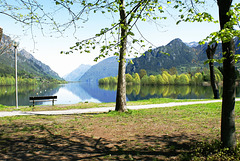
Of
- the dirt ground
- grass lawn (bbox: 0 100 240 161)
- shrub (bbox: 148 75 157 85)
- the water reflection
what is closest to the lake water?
the water reflection

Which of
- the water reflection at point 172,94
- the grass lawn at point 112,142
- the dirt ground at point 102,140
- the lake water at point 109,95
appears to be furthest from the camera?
the water reflection at point 172,94

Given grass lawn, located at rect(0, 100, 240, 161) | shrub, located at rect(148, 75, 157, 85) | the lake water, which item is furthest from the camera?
shrub, located at rect(148, 75, 157, 85)

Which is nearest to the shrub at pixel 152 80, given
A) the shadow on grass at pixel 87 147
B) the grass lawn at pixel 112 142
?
the grass lawn at pixel 112 142

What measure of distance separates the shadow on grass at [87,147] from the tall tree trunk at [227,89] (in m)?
1.19

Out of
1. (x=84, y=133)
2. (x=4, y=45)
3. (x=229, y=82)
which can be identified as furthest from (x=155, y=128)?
(x=4, y=45)

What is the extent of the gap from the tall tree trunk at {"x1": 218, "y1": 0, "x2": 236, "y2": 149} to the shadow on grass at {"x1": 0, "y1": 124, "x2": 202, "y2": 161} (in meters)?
1.19

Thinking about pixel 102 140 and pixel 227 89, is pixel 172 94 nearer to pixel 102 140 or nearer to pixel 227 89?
pixel 102 140

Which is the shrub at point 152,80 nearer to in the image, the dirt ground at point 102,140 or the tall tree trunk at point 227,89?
the dirt ground at point 102,140

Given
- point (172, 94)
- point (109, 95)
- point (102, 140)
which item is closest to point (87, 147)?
point (102, 140)

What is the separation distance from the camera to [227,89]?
5.08m

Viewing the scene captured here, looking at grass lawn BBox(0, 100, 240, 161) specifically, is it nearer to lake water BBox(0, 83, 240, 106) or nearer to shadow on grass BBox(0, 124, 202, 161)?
shadow on grass BBox(0, 124, 202, 161)

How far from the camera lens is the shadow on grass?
210 inches

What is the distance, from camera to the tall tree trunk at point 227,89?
4988mm

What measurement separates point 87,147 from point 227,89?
4.46 metres
